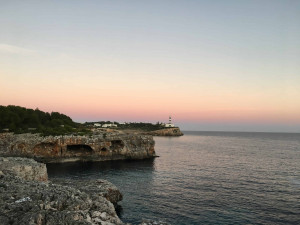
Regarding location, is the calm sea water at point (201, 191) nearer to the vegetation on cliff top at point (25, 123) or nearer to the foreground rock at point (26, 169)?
the foreground rock at point (26, 169)

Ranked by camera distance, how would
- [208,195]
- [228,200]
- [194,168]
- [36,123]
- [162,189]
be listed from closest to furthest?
1. [228,200]
2. [208,195]
3. [162,189]
4. [194,168]
5. [36,123]

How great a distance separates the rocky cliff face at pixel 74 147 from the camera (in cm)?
5925

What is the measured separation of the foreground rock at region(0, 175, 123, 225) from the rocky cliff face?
4401cm

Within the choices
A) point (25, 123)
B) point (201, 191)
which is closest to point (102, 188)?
point (201, 191)

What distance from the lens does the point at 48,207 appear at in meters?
14.8

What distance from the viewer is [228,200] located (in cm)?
3209

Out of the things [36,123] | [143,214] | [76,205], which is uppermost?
[36,123]

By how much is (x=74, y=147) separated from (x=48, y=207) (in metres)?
54.1

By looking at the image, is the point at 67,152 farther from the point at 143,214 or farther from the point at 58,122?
the point at 143,214

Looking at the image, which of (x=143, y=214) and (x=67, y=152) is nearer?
(x=143, y=214)

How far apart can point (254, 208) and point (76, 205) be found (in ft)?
75.7

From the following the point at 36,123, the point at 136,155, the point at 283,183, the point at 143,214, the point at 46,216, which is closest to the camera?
the point at 46,216

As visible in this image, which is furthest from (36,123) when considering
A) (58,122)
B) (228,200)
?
(228,200)

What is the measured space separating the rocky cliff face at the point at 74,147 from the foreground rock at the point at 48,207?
44.0 meters
